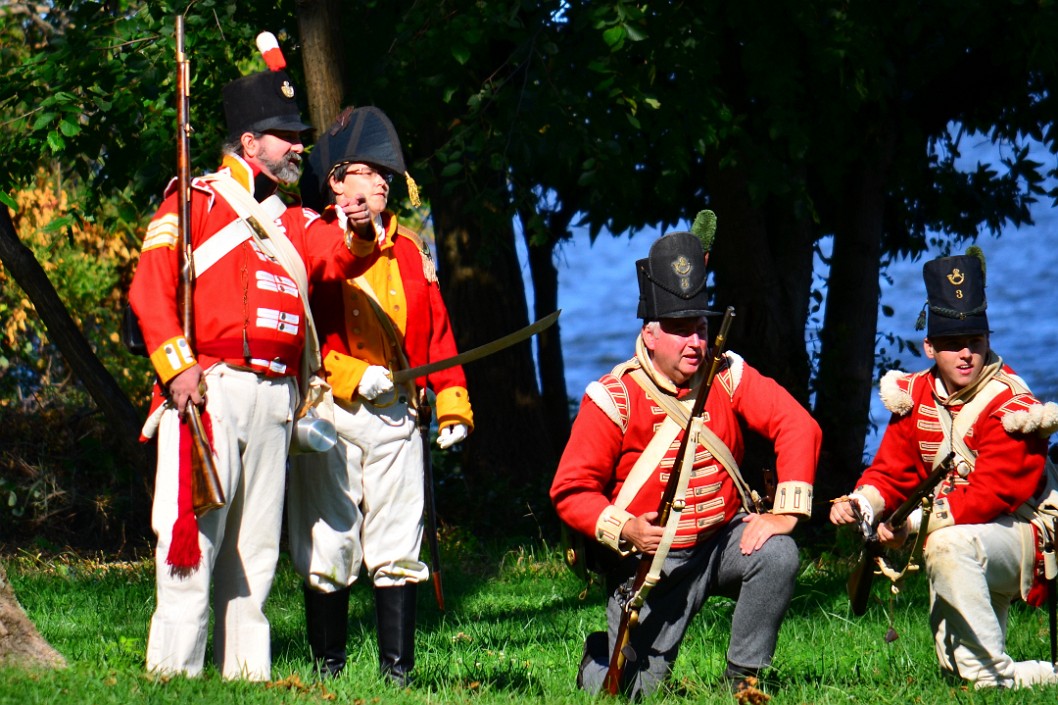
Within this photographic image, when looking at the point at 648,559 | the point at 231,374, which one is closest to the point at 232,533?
the point at 231,374

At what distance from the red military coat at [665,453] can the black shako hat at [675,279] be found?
26 centimetres

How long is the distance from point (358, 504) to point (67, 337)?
13.7ft

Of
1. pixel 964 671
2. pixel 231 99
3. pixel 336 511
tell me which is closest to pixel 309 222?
pixel 231 99

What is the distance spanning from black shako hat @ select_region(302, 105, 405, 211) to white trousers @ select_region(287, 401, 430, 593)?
38.7 inches

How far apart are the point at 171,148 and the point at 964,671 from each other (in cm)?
610

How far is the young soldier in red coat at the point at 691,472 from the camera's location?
5773 mm

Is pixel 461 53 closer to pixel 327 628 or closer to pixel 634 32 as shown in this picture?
pixel 634 32

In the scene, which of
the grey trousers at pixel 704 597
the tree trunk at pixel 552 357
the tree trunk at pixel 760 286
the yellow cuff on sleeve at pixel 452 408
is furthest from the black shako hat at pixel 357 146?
the tree trunk at pixel 552 357

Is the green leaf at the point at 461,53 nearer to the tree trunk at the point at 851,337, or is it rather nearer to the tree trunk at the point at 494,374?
the tree trunk at the point at 494,374

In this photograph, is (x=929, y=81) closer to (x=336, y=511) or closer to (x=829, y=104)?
(x=829, y=104)

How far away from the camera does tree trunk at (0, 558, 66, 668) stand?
5875 mm

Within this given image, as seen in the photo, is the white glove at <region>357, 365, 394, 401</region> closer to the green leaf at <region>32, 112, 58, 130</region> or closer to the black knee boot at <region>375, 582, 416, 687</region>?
the black knee boot at <region>375, 582, 416, 687</region>

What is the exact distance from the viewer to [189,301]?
556 centimetres

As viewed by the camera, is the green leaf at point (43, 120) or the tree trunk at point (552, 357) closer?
the green leaf at point (43, 120)
